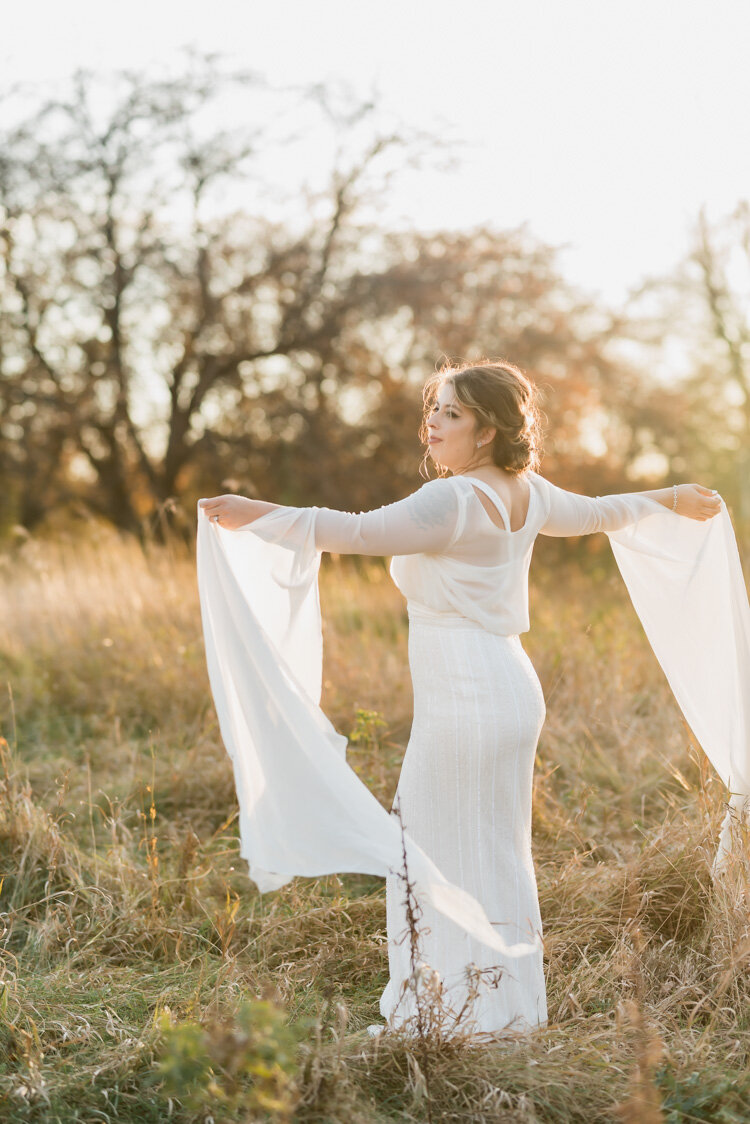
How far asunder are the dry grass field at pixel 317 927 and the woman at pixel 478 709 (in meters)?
0.26

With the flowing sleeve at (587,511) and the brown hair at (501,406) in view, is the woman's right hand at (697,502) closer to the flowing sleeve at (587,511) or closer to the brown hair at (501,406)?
the flowing sleeve at (587,511)

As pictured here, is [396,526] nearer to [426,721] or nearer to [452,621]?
[452,621]

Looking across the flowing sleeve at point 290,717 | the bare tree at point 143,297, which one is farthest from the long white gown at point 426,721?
the bare tree at point 143,297

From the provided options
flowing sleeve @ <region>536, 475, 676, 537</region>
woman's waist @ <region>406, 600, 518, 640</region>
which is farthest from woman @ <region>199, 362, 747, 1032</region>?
flowing sleeve @ <region>536, 475, 676, 537</region>

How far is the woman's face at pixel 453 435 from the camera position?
2.96 meters

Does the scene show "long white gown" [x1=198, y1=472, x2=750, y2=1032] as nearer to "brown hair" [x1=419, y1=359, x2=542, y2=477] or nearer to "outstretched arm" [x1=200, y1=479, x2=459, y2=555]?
"outstretched arm" [x1=200, y1=479, x2=459, y2=555]

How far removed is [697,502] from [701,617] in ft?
1.52

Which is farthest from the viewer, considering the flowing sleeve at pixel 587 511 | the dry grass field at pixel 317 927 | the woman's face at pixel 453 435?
the flowing sleeve at pixel 587 511

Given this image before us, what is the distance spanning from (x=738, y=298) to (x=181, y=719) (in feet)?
47.6

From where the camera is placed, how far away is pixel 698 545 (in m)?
3.67

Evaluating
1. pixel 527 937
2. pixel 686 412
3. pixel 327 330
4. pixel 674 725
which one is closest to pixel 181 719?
pixel 674 725

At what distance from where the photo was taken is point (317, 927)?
3758mm

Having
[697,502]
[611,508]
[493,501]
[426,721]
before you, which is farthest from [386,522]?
[697,502]

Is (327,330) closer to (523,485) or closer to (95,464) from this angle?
(95,464)
